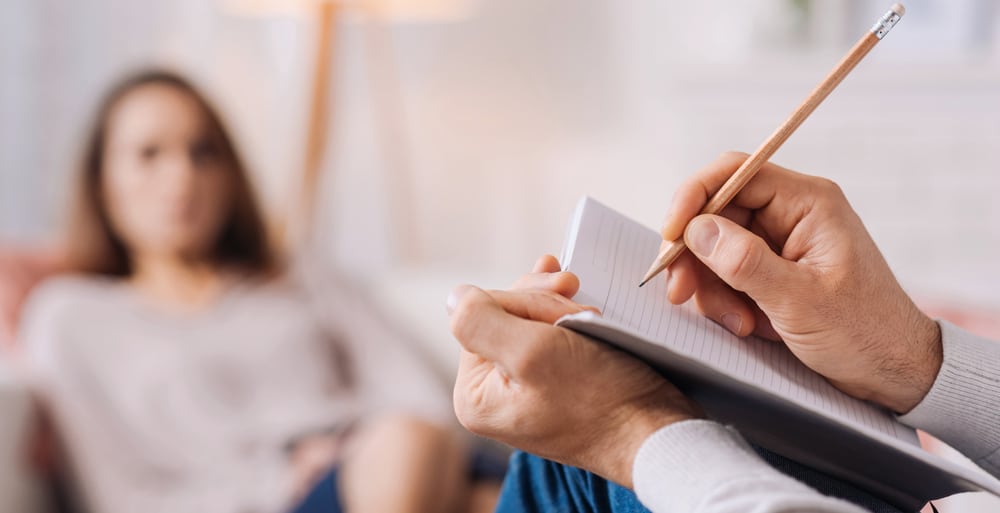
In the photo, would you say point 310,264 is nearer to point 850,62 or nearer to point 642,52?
point 642,52

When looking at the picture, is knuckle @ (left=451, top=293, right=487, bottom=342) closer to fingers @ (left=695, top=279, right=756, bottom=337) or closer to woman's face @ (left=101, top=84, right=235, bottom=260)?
fingers @ (left=695, top=279, right=756, bottom=337)

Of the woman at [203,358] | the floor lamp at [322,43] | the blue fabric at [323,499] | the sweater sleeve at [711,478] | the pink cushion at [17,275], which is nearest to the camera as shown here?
the sweater sleeve at [711,478]

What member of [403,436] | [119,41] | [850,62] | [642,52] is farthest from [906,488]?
[119,41]

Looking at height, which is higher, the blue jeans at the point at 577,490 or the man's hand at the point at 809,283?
the man's hand at the point at 809,283

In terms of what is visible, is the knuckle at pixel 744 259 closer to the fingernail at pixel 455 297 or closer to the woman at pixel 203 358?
the fingernail at pixel 455 297

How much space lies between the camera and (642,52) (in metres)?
2.78

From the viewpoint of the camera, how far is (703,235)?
0.68 m

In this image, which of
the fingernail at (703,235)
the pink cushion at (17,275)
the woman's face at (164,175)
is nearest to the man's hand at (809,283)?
the fingernail at (703,235)

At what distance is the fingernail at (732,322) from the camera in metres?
0.75

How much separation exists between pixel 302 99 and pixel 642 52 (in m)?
0.87

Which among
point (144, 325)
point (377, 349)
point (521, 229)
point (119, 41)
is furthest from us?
point (521, 229)

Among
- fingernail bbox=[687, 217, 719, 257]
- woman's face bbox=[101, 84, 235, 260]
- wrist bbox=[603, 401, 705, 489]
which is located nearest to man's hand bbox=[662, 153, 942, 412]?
fingernail bbox=[687, 217, 719, 257]

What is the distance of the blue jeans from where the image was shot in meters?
0.70

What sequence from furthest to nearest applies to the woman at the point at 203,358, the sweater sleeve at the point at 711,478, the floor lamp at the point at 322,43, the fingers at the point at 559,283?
the floor lamp at the point at 322,43, the woman at the point at 203,358, the fingers at the point at 559,283, the sweater sleeve at the point at 711,478
